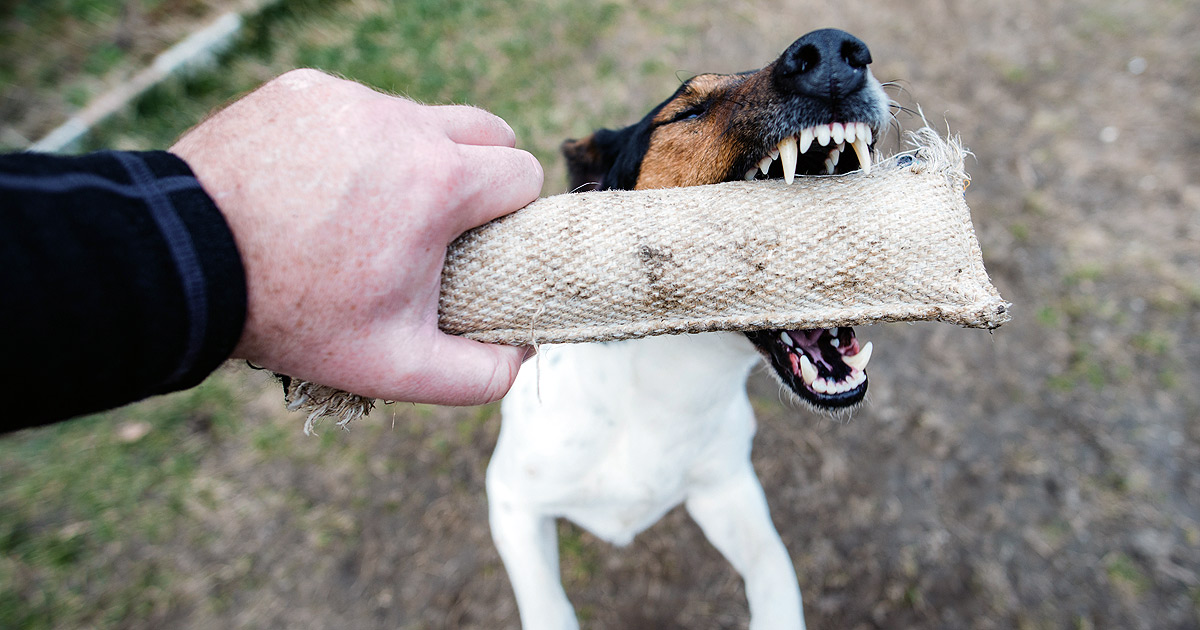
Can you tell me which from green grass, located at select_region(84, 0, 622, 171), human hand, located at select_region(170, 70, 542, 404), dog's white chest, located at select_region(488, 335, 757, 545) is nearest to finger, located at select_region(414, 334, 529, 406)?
human hand, located at select_region(170, 70, 542, 404)

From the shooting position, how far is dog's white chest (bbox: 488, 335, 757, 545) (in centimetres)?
186

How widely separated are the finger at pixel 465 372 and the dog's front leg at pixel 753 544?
134 cm

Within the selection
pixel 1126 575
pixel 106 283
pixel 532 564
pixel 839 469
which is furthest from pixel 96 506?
pixel 1126 575

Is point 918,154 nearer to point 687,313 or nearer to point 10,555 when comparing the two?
point 687,313

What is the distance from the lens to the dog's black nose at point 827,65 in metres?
1.35

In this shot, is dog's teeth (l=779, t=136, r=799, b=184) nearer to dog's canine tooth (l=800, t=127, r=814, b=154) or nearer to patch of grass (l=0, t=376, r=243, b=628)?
dog's canine tooth (l=800, t=127, r=814, b=154)

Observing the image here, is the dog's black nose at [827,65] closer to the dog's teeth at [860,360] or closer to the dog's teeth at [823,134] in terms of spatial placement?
the dog's teeth at [823,134]

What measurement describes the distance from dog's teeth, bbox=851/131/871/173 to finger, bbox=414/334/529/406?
0.83 meters

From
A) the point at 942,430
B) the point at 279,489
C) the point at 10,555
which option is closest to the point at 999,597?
the point at 942,430

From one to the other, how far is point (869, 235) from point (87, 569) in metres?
3.31

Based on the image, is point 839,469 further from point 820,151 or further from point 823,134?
point 823,134

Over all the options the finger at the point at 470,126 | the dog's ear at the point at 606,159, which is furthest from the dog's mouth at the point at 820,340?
the finger at the point at 470,126

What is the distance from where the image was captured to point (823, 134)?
1414mm

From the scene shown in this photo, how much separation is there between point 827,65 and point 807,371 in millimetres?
689
